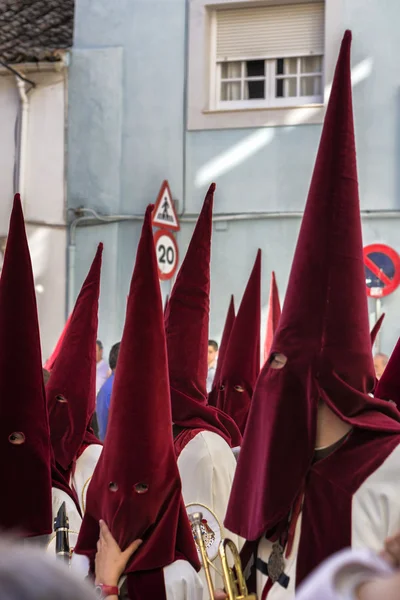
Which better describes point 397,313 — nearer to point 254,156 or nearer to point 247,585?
point 254,156

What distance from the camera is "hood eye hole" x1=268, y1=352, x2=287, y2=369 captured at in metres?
3.16

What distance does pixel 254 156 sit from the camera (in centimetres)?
1209

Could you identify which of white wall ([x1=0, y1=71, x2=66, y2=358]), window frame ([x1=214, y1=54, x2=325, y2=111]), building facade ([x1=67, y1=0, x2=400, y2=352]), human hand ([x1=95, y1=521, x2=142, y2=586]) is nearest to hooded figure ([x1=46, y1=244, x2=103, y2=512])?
human hand ([x1=95, y1=521, x2=142, y2=586])

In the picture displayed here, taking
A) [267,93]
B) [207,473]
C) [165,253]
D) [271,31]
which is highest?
[271,31]

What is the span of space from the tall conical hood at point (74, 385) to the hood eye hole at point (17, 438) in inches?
26.0

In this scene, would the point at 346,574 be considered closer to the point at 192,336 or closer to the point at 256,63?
the point at 192,336

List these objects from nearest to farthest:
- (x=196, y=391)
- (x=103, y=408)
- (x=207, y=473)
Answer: (x=207, y=473) < (x=196, y=391) < (x=103, y=408)

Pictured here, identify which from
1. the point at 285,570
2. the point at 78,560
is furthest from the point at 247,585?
the point at 78,560

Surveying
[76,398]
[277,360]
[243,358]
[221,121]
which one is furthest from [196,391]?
[221,121]

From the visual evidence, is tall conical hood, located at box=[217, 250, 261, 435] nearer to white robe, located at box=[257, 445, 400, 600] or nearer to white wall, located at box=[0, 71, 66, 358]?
white robe, located at box=[257, 445, 400, 600]

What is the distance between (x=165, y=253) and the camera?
10172mm

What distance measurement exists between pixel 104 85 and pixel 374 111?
364 centimetres

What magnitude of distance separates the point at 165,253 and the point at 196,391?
549 centimetres

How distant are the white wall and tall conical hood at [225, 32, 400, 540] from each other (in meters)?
9.55
